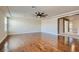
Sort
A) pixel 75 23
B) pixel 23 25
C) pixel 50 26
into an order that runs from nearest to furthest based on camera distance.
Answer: pixel 75 23, pixel 50 26, pixel 23 25

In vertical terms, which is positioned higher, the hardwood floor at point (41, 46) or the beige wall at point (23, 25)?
the beige wall at point (23, 25)

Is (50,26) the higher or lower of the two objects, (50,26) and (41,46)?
the higher

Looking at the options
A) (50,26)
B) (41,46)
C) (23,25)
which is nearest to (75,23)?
(50,26)

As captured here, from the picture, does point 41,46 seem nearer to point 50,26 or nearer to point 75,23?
point 50,26

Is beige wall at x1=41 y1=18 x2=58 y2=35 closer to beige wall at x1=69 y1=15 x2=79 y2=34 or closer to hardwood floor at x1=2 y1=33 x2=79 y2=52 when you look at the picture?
beige wall at x1=69 y1=15 x2=79 y2=34

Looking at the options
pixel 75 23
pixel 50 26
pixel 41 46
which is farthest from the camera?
pixel 50 26

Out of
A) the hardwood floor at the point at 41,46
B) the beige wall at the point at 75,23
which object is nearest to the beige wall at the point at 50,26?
the beige wall at the point at 75,23

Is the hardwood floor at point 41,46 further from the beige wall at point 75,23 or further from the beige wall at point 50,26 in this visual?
the beige wall at point 75,23

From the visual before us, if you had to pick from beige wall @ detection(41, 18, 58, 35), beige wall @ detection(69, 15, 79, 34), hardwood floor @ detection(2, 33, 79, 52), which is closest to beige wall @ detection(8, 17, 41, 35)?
beige wall @ detection(41, 18, 58, 35)

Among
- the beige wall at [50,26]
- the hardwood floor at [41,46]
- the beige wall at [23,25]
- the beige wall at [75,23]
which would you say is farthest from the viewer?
the beige wall at [23,25]
